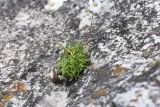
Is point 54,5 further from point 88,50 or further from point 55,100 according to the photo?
point 55,100

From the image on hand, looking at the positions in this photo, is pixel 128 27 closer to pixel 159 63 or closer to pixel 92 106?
pixel 159 63

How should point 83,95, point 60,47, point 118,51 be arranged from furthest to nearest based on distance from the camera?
point 60,47
point 118,51
point 83,95

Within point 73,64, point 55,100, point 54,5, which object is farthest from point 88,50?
point 54,5

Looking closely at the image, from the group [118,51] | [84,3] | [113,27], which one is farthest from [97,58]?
[84,3]

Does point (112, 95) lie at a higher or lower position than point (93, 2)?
lower

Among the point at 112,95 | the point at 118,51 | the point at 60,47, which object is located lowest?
the point at 112,95

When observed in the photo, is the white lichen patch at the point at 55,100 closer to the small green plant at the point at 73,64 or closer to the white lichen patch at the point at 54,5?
the small green plant at the point at 73,64
